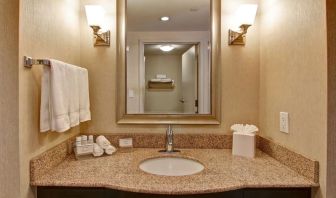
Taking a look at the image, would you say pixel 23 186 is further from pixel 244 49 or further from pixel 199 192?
pixel 244 49

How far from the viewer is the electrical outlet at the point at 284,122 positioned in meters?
1.36

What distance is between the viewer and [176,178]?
1176 millimetres

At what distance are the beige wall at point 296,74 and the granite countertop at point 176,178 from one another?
156 mm

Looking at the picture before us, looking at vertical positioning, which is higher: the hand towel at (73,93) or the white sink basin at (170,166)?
the hand towel at (73,93)

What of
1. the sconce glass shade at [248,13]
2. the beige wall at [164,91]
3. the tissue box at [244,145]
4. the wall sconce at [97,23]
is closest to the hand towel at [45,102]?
the wall sconce at [97,23]

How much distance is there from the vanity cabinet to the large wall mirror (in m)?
0.65

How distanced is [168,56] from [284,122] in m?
0.82

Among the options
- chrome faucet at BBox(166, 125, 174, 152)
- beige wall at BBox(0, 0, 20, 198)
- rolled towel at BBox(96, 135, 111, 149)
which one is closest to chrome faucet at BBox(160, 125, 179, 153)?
chrome faucet at BBox(166, 125, 174, 152)

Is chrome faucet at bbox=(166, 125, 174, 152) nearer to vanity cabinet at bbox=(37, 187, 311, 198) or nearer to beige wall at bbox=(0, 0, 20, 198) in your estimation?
vanity cabinet at bbox=(37, 187, 311, 198)

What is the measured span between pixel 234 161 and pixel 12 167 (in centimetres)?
108

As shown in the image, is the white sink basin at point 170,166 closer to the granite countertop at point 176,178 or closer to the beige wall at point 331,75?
the granite countertop at point 176,178

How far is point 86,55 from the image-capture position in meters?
1.75

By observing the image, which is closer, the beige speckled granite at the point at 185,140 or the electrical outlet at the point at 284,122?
the electrical outlet at the point at 284,122

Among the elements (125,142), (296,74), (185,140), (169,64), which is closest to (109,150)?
(125,142)
